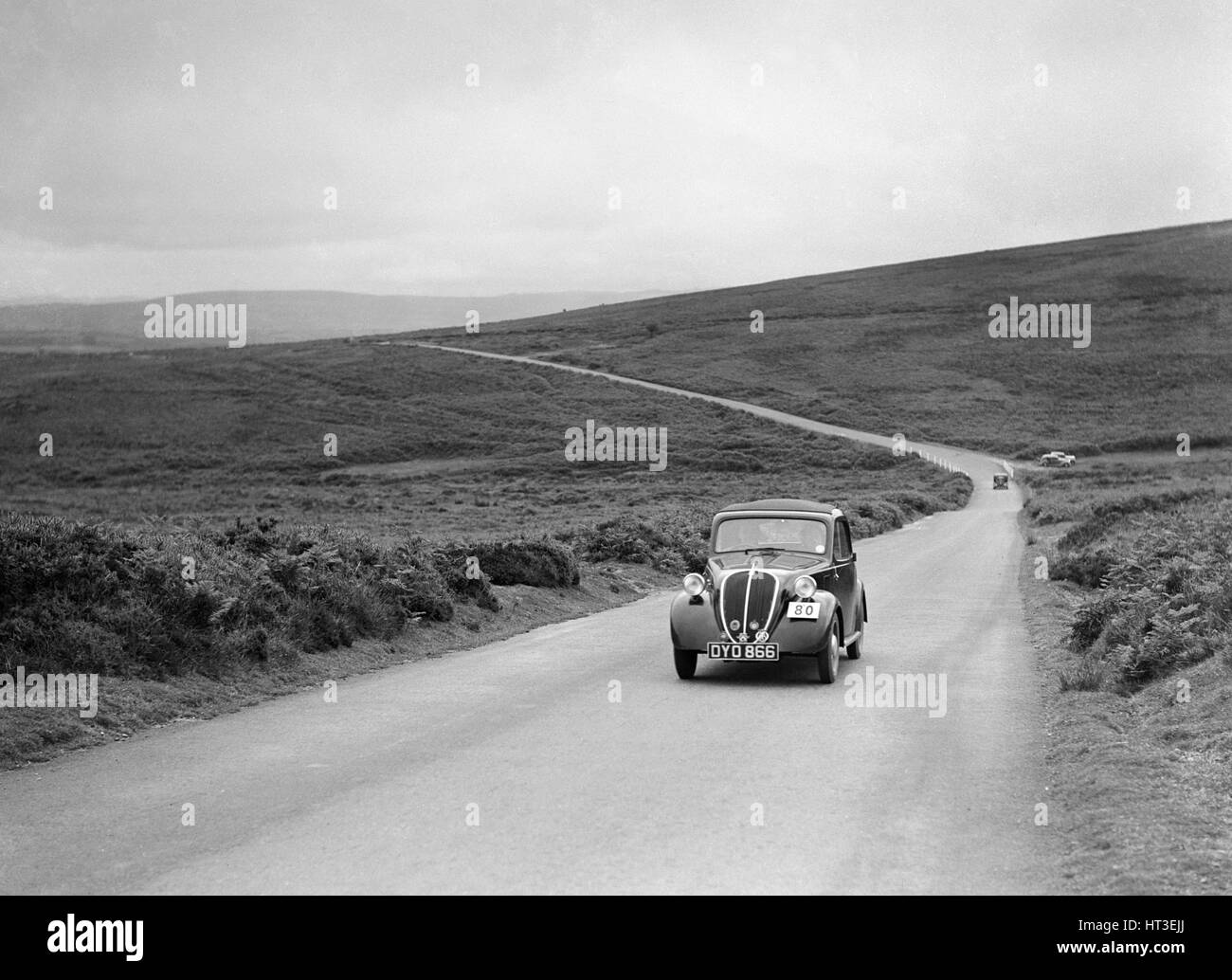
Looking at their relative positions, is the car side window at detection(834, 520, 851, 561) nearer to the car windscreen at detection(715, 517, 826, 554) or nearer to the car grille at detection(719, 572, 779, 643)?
the car windscreen at detection(715, 517, 826, 554)

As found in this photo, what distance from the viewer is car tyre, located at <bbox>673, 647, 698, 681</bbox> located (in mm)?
14297

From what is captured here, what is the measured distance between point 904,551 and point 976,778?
89.0ft

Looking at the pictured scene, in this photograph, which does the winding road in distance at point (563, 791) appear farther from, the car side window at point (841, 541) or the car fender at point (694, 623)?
the car side window at point (841, 541)

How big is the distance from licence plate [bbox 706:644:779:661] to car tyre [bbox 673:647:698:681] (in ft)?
0.83

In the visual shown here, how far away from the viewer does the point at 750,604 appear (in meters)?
14.2

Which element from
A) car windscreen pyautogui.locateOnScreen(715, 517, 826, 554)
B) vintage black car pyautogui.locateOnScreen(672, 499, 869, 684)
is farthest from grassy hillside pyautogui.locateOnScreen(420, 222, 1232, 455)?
vintage black car pyautogui.locateOnScreen(672, 499, 869, 684)

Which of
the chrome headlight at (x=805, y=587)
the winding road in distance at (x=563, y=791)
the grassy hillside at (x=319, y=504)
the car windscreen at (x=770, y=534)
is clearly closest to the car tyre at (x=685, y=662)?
the winding road in distance at (x=563, y=791)

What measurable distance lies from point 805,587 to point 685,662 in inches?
63.9

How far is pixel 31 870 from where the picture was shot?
7051mm

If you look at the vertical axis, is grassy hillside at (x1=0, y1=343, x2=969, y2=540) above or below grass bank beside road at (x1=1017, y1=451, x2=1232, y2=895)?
above

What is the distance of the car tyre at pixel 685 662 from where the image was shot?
14297mm

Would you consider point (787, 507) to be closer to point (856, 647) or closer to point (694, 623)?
point (856, 647)
